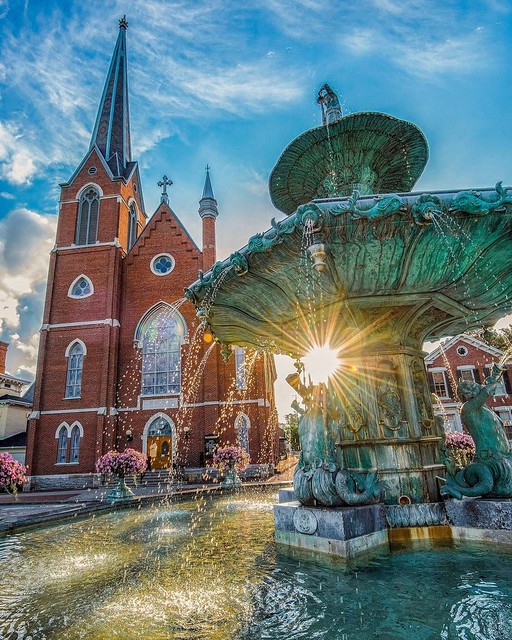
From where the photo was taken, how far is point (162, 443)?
84.1 ft

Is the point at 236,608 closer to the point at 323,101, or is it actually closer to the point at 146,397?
the point at 323,101

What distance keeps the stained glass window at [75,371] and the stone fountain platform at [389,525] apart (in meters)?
24.2

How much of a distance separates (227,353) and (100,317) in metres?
21.5

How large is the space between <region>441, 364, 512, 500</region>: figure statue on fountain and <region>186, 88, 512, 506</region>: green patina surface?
0.07m

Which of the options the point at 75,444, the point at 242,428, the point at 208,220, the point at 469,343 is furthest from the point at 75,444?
the point at 469,343

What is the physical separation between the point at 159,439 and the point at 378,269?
23.6 metres

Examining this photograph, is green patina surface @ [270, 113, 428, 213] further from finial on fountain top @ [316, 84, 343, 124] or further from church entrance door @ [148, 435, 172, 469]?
church entrance door @ [148, 435, 172, 469]

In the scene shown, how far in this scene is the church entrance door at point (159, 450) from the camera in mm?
25312

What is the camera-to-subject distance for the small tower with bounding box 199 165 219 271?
92.8 feet

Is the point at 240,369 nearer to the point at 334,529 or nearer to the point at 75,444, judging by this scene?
the point at 75,444

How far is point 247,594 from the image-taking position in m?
3.26

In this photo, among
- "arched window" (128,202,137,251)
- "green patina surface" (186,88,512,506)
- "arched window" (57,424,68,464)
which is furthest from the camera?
"arched window" (128,202,137,251)

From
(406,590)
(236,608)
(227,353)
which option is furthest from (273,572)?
(227,353)

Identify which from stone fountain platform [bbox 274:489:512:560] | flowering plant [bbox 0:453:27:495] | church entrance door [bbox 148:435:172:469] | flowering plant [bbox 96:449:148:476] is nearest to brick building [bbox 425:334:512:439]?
church entrance door [bbox 148:435:172:469]
